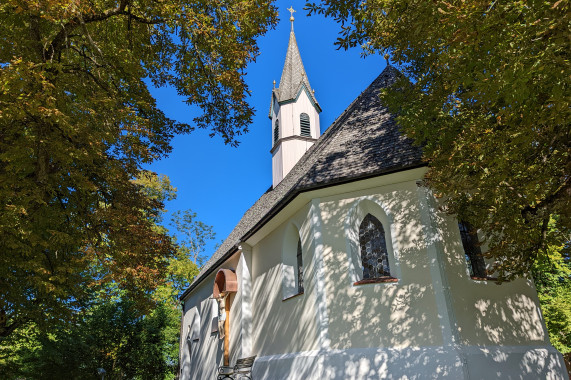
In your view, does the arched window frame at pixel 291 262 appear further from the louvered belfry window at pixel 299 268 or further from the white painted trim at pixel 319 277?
the white painted trim at pixel 319 277

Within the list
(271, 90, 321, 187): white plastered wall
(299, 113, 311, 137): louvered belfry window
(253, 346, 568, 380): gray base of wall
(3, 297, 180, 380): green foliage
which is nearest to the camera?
(253, 346, 568, 380): gray base of wall

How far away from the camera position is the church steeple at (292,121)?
1894cm

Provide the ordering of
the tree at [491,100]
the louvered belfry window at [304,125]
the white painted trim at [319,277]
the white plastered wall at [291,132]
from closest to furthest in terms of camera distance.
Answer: the tree at [491,100], the white painted trim at [319,277], the white plastered wall at [291,132], the louvered belfry window at [304,125]

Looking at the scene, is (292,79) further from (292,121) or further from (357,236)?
(357,236)

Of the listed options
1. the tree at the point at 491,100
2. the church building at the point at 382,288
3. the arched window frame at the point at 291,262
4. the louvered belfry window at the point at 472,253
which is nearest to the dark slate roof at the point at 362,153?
the church building at the point at 382,288

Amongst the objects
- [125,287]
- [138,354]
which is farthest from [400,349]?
[138,354]

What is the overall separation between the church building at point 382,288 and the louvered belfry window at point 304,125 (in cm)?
788

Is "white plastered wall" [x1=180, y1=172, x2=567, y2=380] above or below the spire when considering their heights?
below

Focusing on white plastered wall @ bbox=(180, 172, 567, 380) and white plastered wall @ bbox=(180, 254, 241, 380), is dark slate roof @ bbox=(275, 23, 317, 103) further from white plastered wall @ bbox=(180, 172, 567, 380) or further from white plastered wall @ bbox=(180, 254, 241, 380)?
white plastered wall @ bbox=(180, 172, 567, 380)

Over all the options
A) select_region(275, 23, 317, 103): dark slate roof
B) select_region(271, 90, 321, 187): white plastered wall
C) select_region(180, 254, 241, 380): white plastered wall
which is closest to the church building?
select_region(180, 254, 241, 380): white plastered wall

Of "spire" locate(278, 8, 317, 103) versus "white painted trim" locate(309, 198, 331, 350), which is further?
"spire" locate(278, 8, 317, 103)

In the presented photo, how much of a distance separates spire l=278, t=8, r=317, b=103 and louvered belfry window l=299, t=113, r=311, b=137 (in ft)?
3.56

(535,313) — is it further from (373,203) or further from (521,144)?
(521,144)

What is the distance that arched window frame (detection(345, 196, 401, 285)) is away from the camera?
857 cm
